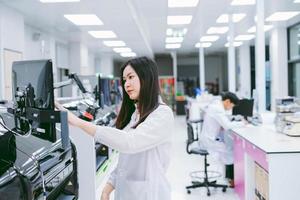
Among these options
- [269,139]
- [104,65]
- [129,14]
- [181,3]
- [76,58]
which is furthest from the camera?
[104,65]

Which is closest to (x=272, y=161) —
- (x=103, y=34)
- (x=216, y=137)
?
(x=216, y=137)

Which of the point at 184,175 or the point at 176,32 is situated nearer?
the point at 184,175

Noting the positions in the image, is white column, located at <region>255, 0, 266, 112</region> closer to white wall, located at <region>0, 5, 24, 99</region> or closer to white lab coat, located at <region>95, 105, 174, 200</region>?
white lab coat, located at <region>95, 105, 174, 200</region>

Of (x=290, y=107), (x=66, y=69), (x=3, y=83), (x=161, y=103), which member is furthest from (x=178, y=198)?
(x=66, y=69)

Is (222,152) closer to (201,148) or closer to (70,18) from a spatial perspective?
(201,148)

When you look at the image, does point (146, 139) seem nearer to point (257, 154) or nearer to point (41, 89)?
point (41, 89)

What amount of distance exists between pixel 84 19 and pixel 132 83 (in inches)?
264

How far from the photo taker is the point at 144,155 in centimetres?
159

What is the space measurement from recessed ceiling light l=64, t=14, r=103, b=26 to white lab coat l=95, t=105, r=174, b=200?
6.30 metres

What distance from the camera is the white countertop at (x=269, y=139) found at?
283 cm

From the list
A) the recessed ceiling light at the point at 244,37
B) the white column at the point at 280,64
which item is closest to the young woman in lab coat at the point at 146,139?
the white column at the point at 280,64

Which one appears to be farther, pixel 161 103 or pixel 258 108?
pixel 258 108

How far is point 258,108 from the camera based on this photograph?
4.91 meters

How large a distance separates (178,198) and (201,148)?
2.40 ft
